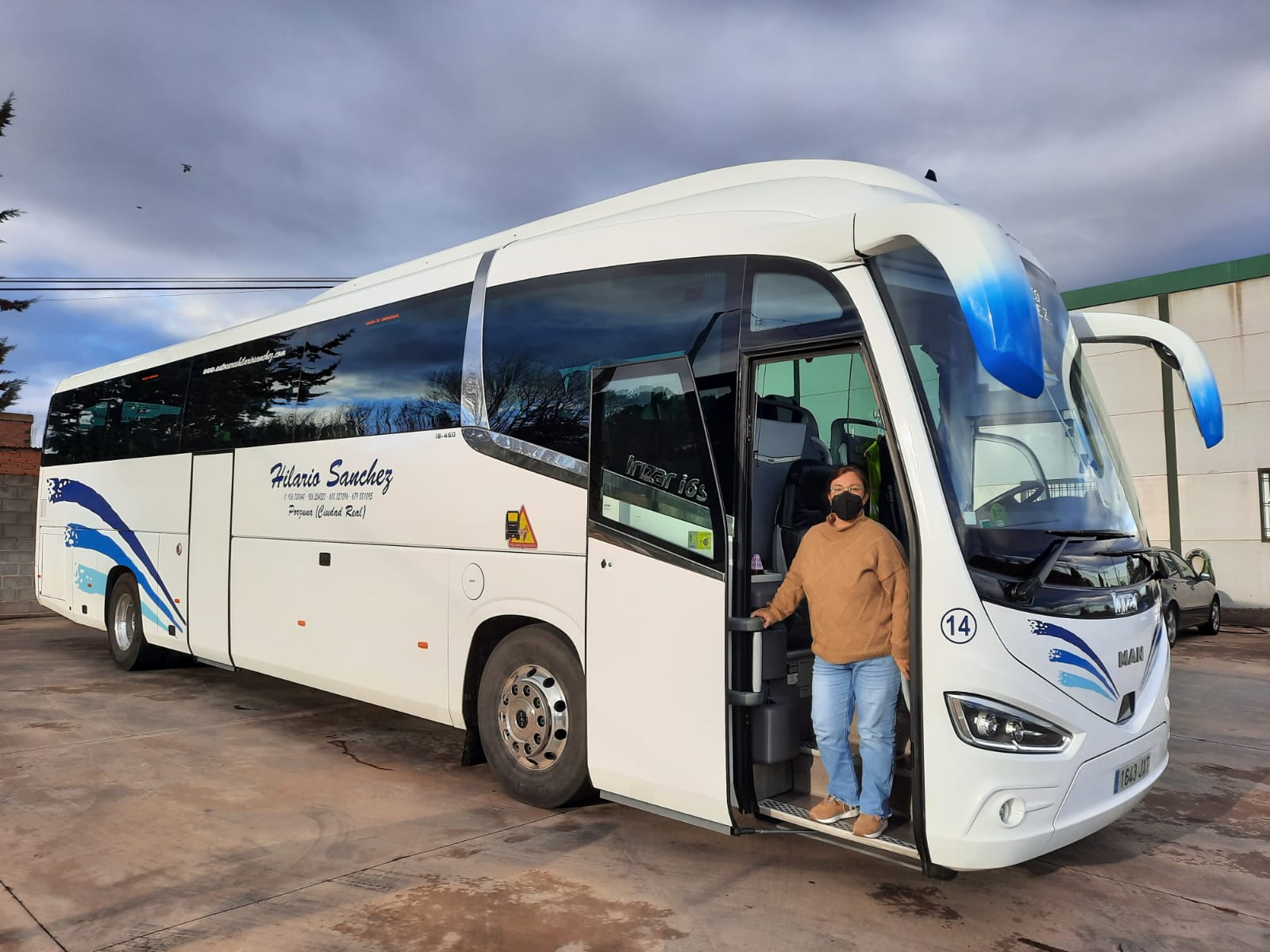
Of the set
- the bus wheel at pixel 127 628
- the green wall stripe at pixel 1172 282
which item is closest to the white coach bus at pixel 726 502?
the bus wheel at pixel 127 628

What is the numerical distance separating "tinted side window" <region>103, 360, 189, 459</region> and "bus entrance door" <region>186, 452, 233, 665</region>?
846mm

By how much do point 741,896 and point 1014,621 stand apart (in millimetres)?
1851

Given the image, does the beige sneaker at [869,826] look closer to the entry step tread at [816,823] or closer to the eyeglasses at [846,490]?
the entry step tread at [816,823]

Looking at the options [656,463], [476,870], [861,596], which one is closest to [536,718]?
[476,870]

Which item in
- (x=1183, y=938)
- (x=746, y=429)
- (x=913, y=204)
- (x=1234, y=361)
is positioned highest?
(x=1234, y=361)

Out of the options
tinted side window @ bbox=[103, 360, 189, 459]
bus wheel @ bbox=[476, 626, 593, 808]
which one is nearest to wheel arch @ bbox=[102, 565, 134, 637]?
tinted side window @ bbox=[103, 360, 189, 459]

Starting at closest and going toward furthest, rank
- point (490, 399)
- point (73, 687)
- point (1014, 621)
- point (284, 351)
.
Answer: point (1014, 621) < point (490, 399) < point (284, 351) < point (73, 687)

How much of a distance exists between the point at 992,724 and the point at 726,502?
1557 millimetres

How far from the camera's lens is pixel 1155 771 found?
180 inches

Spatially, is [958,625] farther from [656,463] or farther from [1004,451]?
[656,463]

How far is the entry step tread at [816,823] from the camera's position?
13.2 ft

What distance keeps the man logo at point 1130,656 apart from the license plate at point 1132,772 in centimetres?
46

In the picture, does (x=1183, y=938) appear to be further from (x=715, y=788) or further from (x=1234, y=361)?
(x=1234, y=361)

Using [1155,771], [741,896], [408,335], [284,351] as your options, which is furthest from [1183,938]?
[284,351]
